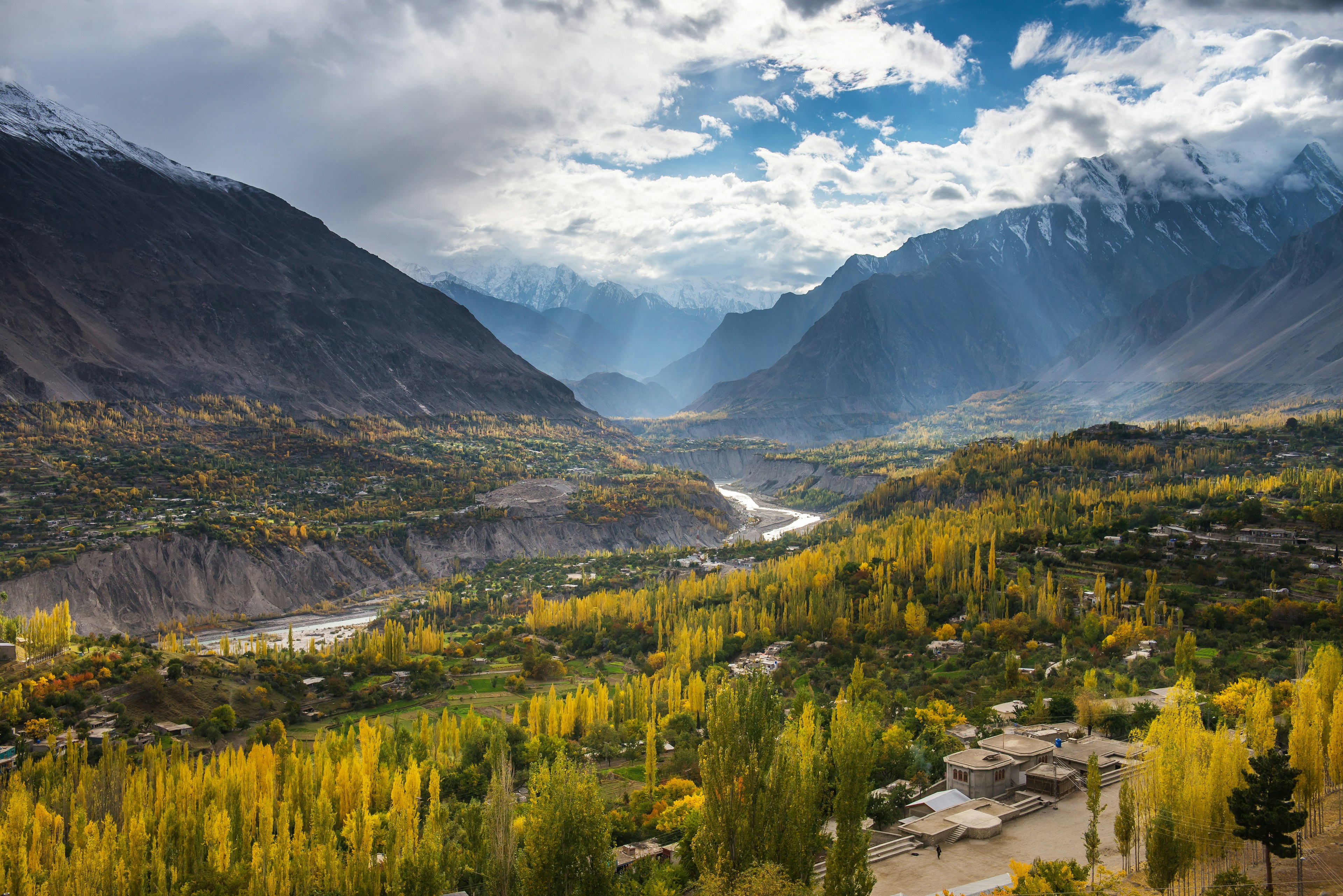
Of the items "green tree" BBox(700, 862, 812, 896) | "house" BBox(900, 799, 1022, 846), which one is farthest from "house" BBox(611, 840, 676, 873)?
"house" BBox(900, 799, 1022, 846)

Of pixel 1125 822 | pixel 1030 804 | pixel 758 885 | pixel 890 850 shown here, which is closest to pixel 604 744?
pixel 890 850

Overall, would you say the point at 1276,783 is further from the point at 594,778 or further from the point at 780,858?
the point at 594,778

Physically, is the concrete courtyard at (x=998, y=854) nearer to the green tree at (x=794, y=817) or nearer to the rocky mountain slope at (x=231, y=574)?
the green tree at (x=794, y=817)

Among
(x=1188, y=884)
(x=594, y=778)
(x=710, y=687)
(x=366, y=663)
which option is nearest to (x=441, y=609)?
(x=366, y=663)

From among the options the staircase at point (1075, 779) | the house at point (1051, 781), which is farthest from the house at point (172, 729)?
the staircase at point (1075, 779)

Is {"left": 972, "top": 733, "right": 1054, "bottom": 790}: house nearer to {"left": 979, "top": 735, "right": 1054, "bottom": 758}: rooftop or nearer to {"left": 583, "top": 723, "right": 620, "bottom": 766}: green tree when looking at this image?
{"left": 979, "top": 735, "right": 1054, "bottom": 758}: rooftop
